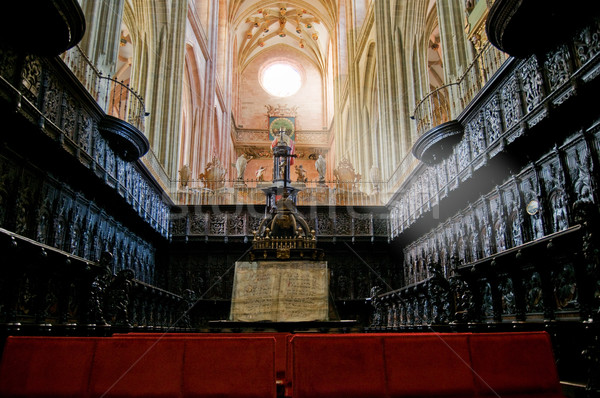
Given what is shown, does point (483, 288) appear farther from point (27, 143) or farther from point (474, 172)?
point (27, 143)

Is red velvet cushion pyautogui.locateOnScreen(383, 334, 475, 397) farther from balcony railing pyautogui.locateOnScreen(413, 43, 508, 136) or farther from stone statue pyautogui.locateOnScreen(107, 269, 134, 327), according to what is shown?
balcony railing pyautogui.locateOnScreen(413, 43, 508, 136)

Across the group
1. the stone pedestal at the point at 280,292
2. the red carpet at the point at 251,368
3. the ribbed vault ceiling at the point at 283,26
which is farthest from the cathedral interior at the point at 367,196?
the ribbed vault ceiling at the point at 283,26

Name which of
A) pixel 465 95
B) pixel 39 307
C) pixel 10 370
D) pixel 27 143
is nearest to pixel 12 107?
pixel 27 143

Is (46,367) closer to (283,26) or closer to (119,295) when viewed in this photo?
(119,295)

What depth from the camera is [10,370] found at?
2455 millimetres

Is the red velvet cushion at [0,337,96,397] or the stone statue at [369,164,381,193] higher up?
the stone statue at [369,164,381,193]

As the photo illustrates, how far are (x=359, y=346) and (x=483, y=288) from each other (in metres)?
4.63

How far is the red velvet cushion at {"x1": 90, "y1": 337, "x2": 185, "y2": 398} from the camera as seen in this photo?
242cm

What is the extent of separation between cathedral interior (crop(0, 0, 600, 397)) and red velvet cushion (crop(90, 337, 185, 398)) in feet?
2.49

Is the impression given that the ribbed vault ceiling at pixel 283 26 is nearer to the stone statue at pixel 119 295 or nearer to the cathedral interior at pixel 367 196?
the cathedral interior at pixel 367 196

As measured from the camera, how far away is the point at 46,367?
247cm

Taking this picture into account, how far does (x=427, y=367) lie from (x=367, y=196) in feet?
45.3

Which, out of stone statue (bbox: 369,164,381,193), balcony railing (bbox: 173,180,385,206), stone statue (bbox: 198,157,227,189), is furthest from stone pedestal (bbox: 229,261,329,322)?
stone statue (bbox: 198,157,227,189)

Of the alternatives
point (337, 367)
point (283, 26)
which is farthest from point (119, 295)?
point (283, 26)
